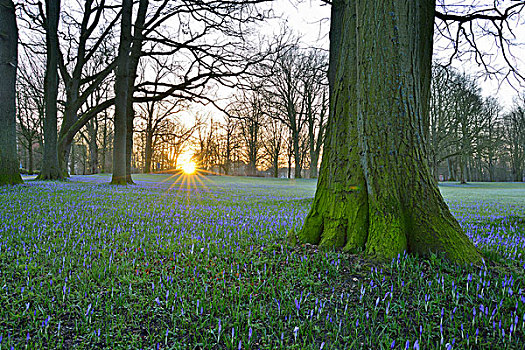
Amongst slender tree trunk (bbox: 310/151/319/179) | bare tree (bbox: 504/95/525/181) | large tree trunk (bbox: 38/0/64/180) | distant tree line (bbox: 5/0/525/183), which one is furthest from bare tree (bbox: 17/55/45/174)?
bare tree (bbox: 504/95/525/181)

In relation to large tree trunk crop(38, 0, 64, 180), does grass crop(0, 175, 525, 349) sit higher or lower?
lower

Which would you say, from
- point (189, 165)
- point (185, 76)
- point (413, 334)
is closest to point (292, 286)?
point (413, 334)

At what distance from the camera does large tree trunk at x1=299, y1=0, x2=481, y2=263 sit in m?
2.82

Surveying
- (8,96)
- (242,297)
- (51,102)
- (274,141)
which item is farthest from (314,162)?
(242,297)

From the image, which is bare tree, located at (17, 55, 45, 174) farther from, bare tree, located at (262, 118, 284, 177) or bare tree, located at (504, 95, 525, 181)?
bare tree, located at (504, 95, 525, 181)

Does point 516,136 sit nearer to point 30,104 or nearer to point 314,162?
point 314,162

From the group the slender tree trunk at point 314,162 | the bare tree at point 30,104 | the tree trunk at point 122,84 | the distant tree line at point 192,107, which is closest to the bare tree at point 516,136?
→ the distant tree line at point 192,107

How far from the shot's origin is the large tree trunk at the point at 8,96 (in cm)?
1025

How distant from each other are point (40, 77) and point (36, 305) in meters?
34.7

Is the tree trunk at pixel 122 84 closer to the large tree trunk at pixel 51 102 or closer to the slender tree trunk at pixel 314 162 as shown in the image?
the large tree trunk at pixel 51 102

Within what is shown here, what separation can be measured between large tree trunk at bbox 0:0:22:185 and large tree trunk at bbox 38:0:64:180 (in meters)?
3.25

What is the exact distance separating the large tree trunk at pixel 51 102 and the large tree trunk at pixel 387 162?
52.4ft

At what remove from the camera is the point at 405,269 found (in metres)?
2.58

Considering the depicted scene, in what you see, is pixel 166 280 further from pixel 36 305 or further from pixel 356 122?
pixel 356 122
